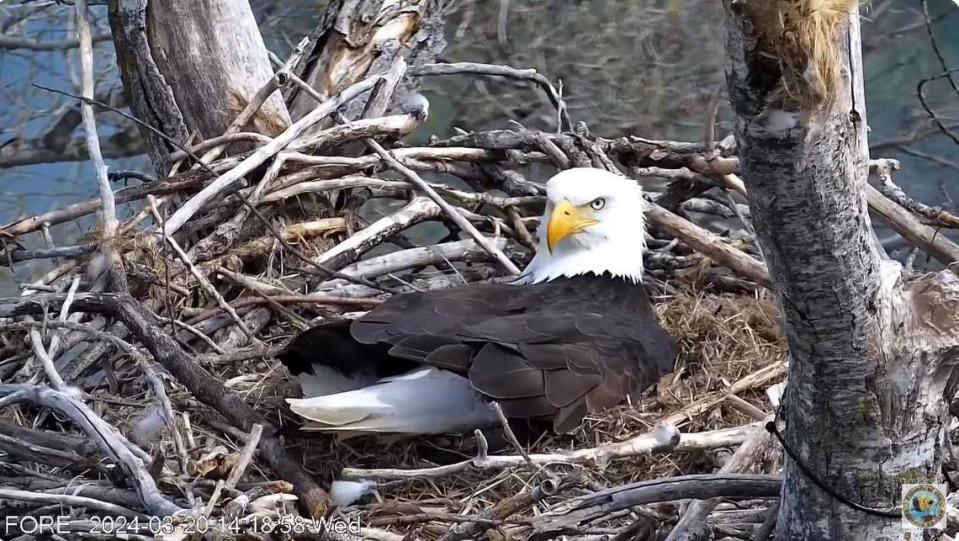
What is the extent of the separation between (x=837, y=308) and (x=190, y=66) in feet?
8.93

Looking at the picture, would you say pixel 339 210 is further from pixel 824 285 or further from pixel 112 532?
pixel 824 285

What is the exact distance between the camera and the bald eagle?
261 centimetres

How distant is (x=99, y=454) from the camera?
2598 millimetres

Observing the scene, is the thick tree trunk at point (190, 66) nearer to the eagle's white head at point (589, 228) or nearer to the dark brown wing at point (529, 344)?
the eagle's white head at point (589, 228)

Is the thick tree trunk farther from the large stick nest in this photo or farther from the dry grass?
the dry grass

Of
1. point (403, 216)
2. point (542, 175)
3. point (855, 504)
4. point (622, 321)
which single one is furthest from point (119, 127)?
point (855, 504)

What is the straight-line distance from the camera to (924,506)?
1.96 metres

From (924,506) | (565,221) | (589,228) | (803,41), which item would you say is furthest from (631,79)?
(803,41)

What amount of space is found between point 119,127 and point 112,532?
13.7 ft

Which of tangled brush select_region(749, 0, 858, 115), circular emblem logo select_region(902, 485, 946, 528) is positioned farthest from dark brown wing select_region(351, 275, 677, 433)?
tangled brush select_region(749, 0, 858, 115)

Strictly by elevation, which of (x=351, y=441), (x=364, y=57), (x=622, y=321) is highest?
(x=364, y=57)

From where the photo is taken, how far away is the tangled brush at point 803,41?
141 centimetres

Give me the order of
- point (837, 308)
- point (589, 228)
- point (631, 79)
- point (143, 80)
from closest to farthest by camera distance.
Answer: point (837, 308)
point (589, 228)
point (143, 80)
point (631, 79)

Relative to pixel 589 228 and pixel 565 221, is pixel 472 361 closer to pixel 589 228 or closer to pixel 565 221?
pixel 565 221
